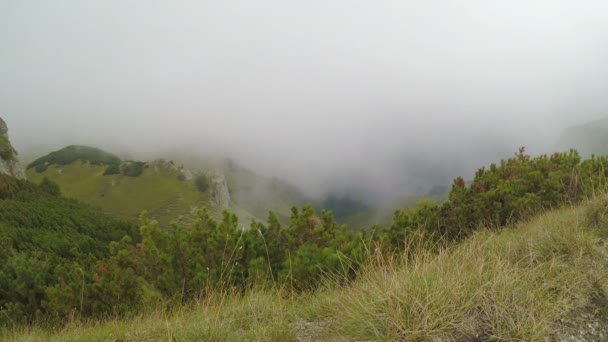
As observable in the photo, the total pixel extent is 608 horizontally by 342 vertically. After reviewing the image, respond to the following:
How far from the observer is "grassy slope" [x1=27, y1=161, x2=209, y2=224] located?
433ft

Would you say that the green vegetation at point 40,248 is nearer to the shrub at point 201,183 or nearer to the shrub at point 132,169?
the shrub at point 201,183

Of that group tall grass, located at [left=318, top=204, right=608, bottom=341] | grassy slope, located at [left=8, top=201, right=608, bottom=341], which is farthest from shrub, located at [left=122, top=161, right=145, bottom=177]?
tall grass, located at [left=318, top=204, right=608, bottom=341]

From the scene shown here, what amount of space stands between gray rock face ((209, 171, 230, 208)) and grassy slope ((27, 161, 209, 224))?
7.98 m

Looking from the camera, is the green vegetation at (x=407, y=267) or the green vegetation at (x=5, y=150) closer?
the green vegetation at (x=407, y=267)

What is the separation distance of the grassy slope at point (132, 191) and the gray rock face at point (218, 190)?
798 centimetres

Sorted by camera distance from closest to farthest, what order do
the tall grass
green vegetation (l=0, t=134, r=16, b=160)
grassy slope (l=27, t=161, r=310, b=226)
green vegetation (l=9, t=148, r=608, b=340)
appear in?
the tall grass, green vegetation (l=9, t=148, r=608, b=340), green vegetation (l=0, t=134, r=16, b=160), grassy slope (l=27, t=161, r=310, b=226)

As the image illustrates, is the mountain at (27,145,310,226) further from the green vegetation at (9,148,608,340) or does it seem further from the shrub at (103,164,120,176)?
the green vegetation at (9,148,608,340)

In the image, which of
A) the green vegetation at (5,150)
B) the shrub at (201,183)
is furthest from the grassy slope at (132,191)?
the green vegetation at (5,150)

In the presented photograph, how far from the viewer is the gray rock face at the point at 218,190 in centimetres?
16538

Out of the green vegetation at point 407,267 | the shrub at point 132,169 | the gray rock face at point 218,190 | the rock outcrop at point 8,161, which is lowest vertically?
the gray rock face at point 218,190

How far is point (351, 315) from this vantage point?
3.33 m

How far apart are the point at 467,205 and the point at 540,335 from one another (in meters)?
7.19

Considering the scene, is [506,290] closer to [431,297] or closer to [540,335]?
[540,335]

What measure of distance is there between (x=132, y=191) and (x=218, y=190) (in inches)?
1621
